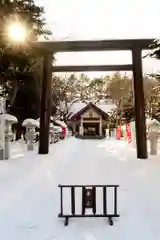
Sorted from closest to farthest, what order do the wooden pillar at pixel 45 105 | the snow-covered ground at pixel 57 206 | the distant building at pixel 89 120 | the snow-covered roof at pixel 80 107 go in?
the snow-covered ground at pixel 57 206, the wooden pillar at pixel 45 105, the distant building at pixel 89 120, the snow-covered roof at pixel 80 107

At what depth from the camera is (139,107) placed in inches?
555

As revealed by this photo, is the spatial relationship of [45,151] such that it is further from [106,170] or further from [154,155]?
[106,170]

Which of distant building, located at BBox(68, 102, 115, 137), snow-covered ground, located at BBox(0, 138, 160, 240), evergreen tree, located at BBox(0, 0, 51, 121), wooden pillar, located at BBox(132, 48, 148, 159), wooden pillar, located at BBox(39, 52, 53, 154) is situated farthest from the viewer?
distant building, located at BBox(68, 102, 115, 137)

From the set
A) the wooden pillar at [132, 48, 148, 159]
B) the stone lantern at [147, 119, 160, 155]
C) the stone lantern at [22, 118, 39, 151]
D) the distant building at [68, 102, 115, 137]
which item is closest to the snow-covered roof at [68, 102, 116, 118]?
the distant building at [68, 102, 115, 137]

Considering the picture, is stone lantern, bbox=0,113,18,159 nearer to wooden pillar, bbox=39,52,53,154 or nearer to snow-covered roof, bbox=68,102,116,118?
wooden pillar, bbox=39,52,53,154

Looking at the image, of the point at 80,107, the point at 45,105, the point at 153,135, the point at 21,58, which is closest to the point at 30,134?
the point at 45,105

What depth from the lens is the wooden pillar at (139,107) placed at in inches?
551

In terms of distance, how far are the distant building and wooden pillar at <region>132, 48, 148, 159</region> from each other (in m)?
37.8

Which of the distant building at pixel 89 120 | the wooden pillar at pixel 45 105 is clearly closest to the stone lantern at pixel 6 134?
the wooden pillar at pixel 45 105

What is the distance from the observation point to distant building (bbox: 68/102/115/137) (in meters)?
52.9

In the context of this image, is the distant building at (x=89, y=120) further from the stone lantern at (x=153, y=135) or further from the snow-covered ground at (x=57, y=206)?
the snow-covered ground at (x=57, y=206)

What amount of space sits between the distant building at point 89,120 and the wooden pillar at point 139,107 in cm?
3778

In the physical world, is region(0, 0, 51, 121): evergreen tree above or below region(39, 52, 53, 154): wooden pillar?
above

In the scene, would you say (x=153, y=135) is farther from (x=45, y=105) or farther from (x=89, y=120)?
(x=89, y=120)
